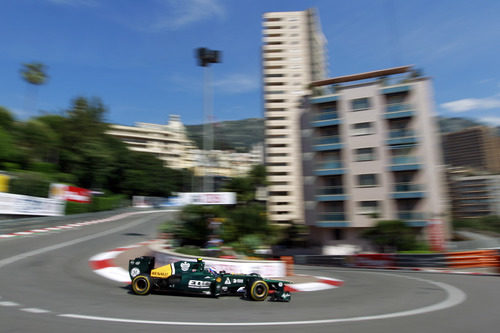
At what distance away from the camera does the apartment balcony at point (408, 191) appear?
3098 cm

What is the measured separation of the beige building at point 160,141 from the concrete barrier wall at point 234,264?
373 feet

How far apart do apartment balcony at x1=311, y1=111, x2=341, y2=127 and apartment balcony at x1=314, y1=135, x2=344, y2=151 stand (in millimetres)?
1287

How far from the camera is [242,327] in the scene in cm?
662

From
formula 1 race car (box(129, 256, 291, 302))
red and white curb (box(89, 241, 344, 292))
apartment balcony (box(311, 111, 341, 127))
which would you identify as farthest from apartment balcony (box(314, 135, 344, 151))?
formula 1 race car (box(129, 256, 291, 302))

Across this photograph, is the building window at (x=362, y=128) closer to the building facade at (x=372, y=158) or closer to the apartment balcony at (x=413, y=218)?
the building facade at (x=372, y=158)

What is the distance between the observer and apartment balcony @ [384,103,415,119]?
3209cm

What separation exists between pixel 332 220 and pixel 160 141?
109350 millimetres

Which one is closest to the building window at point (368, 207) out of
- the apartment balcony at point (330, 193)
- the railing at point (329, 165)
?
the apartment balcony at point (330, 193)

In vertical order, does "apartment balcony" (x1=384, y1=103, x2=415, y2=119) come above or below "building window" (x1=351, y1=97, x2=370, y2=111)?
below

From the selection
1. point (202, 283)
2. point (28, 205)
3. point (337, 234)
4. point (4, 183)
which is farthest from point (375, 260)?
point (4, 183)

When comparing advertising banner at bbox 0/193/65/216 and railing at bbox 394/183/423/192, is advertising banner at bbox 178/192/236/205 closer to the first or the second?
advertising banner at bbox 0/193/65/216

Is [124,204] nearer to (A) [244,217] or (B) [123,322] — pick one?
(A) [244,217]

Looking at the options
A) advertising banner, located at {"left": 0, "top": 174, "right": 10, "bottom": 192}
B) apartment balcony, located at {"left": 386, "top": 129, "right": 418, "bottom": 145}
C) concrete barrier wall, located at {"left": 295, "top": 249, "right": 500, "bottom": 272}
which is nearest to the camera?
concrete barrier wall, located at {"left": 295, "top": 249, "right": 500, "bottom": 272}

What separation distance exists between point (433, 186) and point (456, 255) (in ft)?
41.4
